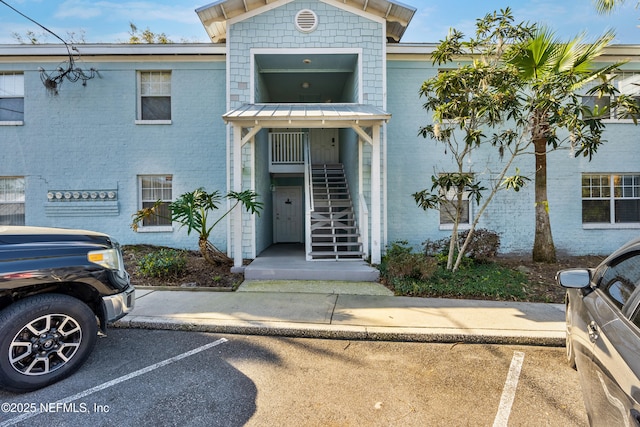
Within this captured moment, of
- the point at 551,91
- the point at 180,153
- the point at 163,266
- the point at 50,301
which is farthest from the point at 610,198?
the point at 50,301

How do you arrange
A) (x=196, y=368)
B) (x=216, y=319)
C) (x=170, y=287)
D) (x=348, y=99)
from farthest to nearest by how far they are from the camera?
(x=348, y=99) → (x=170, y=287) → (x=216, y=319) → (x=196, y=368)

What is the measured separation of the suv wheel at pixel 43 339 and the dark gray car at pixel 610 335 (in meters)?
4.13

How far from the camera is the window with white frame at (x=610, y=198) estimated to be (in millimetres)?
9547

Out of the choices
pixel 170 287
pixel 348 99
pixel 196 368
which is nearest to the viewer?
pixel 196 368

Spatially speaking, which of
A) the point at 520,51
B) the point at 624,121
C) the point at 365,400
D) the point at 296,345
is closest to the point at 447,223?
the point at 520,51

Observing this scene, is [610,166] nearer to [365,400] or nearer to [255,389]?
[365,400]

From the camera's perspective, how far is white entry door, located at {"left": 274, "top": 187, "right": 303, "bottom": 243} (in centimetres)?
1288

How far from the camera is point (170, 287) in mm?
6203

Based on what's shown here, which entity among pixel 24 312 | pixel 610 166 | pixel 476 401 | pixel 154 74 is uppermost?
pixel 154 74

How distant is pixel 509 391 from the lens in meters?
3.04

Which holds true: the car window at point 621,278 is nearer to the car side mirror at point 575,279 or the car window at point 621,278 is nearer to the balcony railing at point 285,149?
the car side mirror at point 575,279

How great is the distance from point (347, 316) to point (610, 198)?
32.0 feet

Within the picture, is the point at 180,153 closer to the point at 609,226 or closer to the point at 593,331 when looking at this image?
the point at 593,331

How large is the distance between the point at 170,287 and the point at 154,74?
6.90 m
